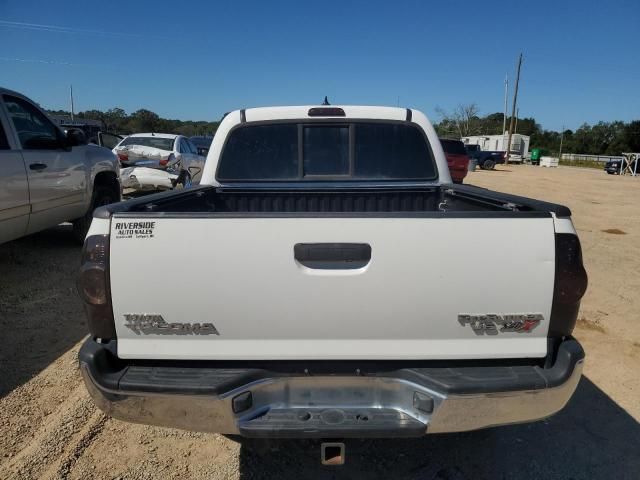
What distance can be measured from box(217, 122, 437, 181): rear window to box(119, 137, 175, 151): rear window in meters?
9.09

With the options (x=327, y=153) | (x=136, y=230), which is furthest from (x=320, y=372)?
(x=327, y=153)

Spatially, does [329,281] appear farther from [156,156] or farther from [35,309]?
[156,156]

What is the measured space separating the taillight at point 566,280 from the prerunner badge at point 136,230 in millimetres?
1645

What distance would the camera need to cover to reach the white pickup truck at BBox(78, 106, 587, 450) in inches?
74.5

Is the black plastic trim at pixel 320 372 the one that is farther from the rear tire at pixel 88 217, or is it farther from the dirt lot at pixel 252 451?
the rear tire at pixel 88 217

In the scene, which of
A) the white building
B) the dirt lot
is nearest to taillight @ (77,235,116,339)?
the dirt lot

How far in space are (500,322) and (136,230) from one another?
1539mm

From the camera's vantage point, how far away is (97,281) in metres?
1.93

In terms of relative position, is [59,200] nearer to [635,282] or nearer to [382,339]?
[382,339]

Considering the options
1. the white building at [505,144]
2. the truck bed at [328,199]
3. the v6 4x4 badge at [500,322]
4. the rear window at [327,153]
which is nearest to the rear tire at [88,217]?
the rear window at [327,153]

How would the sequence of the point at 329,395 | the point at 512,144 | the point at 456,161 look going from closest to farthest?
the point at 329,395 → the point at 456,161 → the point at 512,144

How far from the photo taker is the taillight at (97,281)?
192 centimetres

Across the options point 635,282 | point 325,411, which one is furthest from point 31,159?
point 635,282

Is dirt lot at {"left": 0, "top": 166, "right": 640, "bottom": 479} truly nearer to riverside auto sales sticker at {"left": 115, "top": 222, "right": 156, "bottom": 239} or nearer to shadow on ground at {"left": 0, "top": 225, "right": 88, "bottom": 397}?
shadow on ground at {"left": 0, "top": 225, "right": 88, "bottom": 397}
